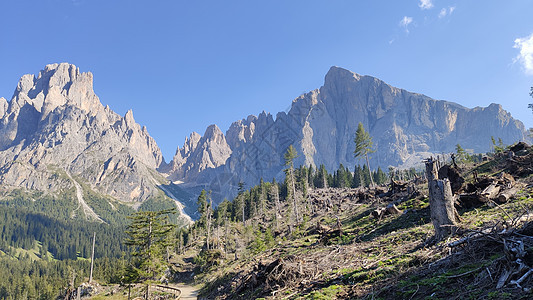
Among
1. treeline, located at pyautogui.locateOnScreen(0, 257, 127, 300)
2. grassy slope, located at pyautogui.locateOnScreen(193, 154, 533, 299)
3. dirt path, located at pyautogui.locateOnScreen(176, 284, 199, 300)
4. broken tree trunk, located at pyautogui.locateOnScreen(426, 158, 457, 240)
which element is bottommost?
treeline, located at pyautogui.locateOnScreen(0, 257, 127, 300)

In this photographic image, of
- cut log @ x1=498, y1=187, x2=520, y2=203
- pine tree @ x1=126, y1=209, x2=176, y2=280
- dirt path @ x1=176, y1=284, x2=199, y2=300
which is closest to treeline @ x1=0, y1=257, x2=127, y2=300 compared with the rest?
dirt path @ x1=176, y1=284, x2=199, y2=300

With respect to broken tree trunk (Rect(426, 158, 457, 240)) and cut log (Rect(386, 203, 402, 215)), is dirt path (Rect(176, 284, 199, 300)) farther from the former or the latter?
broken tree trunk (Rect(426, 158, 457, 240))

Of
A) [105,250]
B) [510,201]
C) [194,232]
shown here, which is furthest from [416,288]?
[105,250]

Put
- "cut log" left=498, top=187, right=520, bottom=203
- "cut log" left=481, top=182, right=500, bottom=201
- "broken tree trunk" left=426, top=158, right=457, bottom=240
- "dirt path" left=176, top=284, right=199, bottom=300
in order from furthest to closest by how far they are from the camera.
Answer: "dirt path" left=176, top=284, right=199, bottom=300
"cut log" left=481, top=182, right=500, bottom=201
"cut log" left=498, top=187, right=520, bottom=203
"broken tree trunk" left=426, top=158, right=457, bottom=240

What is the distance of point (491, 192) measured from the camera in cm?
1557

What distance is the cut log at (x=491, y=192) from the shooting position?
15277 mm

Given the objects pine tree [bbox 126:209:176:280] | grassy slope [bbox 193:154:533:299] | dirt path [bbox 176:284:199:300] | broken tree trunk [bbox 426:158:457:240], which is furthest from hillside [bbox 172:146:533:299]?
dirt path [bbox 176:284:199:300]

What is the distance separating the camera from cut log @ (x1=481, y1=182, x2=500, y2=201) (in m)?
15.3

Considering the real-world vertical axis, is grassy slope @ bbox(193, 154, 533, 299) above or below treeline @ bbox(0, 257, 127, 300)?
above

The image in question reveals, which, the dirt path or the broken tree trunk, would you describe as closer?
the broken tree trunk

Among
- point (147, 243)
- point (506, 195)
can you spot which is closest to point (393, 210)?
point (506, 195)

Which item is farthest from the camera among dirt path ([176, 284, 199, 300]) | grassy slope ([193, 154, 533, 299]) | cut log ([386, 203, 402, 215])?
dirt path ([176, 284, 199, 300])

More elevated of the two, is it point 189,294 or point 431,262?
point 431,262

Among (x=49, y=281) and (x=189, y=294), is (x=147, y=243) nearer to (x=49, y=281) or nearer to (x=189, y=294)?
(x=189, y=294)
